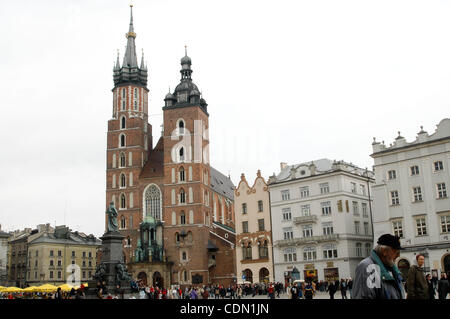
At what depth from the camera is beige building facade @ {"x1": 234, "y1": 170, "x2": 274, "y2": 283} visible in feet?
182

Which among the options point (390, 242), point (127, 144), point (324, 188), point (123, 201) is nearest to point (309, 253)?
point (324, 188)

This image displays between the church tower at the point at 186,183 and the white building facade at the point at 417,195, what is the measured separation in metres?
28.5

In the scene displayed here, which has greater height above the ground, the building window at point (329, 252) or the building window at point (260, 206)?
the building window at point (260, 206)

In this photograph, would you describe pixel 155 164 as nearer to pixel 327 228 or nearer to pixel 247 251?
pixel 247 251

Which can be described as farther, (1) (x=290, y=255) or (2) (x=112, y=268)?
(1) (x=290, y=255)

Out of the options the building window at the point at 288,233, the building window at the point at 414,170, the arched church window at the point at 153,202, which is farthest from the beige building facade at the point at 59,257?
the building window at the point at 414,170

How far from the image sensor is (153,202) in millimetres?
71938

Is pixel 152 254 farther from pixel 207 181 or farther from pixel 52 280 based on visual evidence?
pixel 52 280

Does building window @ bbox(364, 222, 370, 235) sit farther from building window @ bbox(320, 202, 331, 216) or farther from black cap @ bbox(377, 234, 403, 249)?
black cap @ bbox(377, 234, 403, 249)

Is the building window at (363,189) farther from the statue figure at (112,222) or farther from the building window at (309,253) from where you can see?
the statue figure at (112,222)

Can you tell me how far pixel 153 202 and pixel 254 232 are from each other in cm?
2024

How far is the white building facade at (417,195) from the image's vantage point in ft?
134

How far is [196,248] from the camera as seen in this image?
66688 mm
